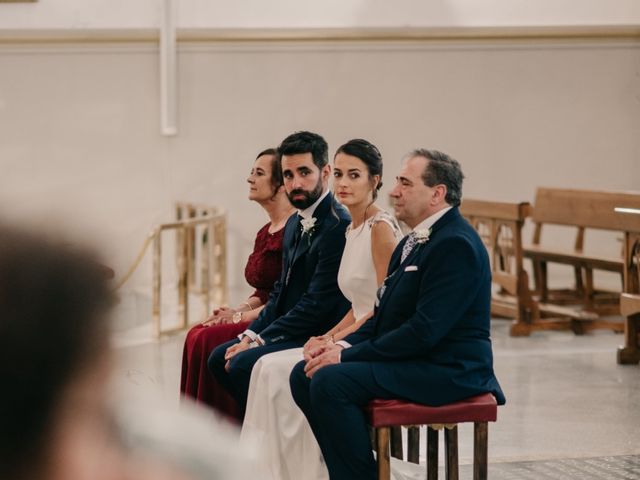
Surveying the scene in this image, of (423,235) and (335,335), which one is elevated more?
(423,235)

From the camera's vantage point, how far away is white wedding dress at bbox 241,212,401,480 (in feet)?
15.0

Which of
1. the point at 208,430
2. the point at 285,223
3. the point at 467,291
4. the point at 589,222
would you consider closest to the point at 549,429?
the point at 285,223

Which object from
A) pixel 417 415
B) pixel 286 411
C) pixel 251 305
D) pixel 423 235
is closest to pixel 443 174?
pixel 423 235

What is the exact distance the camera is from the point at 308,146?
4898 millimetres

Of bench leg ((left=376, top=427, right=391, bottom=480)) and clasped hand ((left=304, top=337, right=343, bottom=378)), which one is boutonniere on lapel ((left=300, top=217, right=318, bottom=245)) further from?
bench leg ((left=376, top=427, right=391, bottom=480))

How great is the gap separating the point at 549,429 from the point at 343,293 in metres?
2.19

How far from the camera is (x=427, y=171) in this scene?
4273mm

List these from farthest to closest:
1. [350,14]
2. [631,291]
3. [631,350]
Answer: [350,14] < [631,350] < [631,291]

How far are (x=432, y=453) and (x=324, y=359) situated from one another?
0.64 meters

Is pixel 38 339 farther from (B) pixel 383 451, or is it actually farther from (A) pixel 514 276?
(A) pixel 514 276

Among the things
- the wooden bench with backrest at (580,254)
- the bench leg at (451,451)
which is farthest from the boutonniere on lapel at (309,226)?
the wooden bench with backrest at (580,254)

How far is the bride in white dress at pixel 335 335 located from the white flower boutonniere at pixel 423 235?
1.34ft

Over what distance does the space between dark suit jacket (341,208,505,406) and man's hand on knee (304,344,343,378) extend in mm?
95

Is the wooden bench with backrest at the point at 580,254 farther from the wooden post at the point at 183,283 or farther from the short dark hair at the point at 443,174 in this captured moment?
the short dark hair at the point at 443,174
